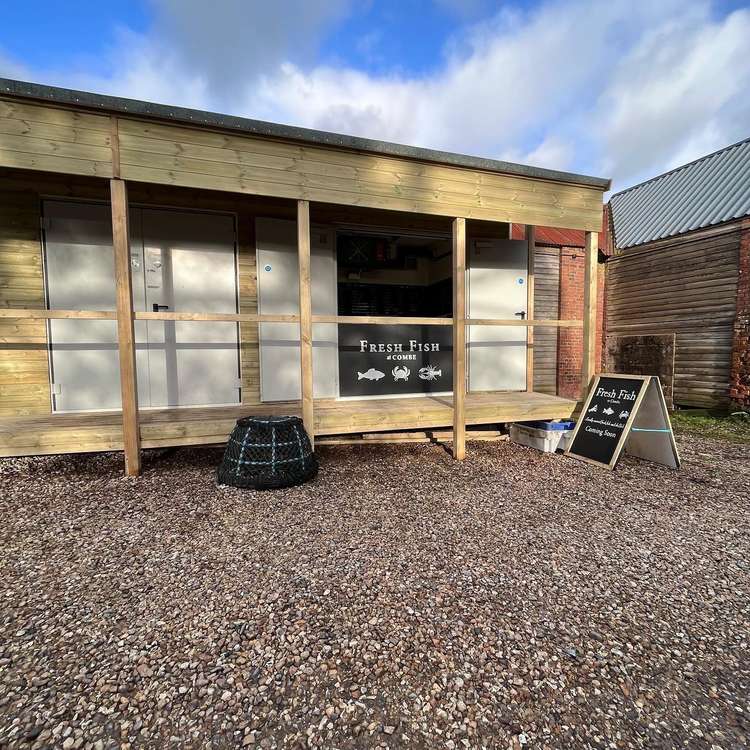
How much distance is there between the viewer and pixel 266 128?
3518 mm

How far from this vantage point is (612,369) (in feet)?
31.9

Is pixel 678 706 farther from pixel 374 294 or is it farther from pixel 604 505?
pixel 374 294

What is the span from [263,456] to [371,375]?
224cm

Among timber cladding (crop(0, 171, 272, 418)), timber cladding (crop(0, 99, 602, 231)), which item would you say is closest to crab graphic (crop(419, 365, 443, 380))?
timber cladding (crop(0, 99, 602, 231))

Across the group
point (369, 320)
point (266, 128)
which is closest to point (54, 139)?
point (266, 128)

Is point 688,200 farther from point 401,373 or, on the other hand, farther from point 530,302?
point 401,373

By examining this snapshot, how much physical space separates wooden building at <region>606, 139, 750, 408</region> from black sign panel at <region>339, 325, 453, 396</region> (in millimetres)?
5740

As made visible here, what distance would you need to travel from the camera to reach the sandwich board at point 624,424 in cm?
397

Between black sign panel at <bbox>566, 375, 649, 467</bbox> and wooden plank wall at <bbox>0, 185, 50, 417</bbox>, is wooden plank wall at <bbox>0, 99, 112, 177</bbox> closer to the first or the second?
wooden plank wall at <bbox>0, 185, 50, 417</bbox>

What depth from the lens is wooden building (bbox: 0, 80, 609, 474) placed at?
3348 mm

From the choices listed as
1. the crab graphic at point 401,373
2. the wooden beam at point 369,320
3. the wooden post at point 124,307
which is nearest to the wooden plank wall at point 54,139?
the wooden post at point 124,307

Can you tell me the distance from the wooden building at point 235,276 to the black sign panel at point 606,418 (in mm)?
342

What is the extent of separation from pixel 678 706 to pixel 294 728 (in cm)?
124

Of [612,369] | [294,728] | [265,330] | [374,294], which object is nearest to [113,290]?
[265,330]
